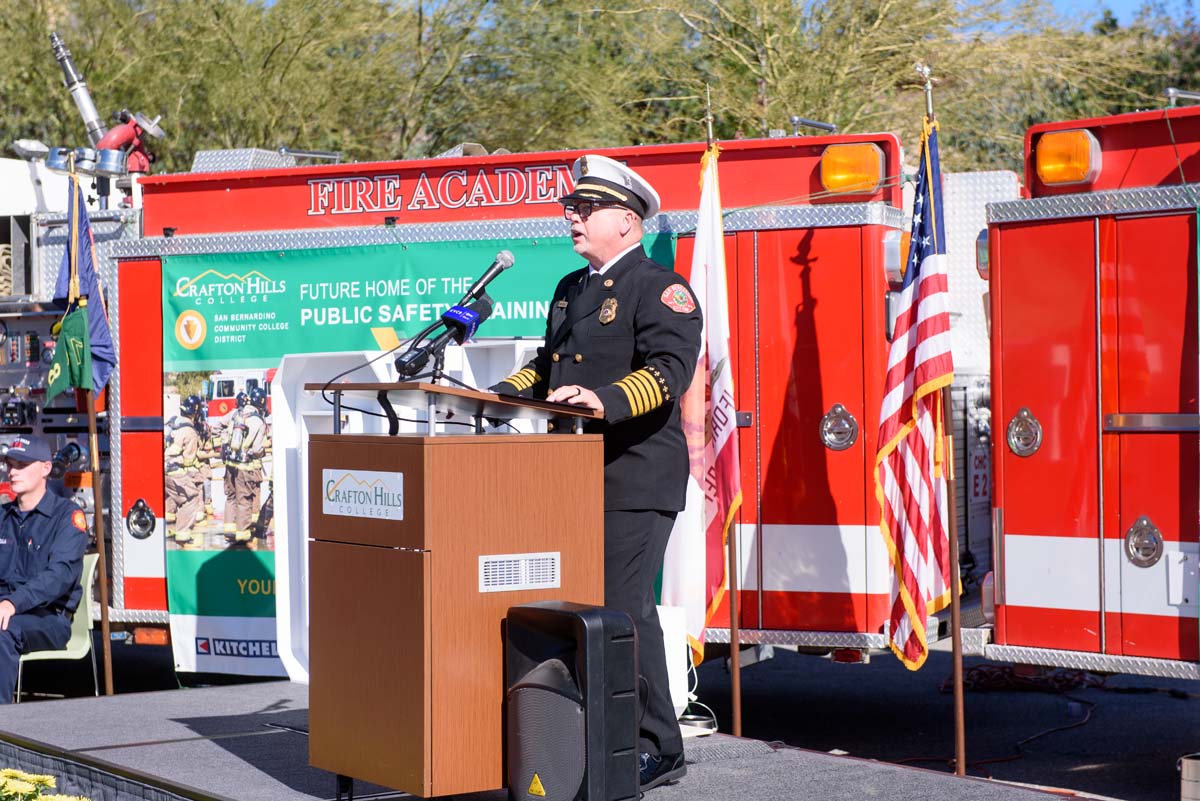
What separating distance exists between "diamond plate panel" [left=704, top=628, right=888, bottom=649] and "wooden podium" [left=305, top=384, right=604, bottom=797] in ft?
7.28

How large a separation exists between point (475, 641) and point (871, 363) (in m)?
2.63

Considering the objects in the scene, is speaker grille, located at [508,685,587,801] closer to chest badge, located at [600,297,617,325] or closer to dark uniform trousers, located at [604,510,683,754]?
dark uniform trousers, located at [604,510,683,754]

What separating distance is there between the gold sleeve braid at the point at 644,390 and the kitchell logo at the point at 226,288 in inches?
129

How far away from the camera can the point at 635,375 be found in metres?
4.22

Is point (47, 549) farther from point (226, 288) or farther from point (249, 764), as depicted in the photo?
point (249, 764)

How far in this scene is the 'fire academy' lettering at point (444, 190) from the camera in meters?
6.69

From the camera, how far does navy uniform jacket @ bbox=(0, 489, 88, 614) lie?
6.89 meters

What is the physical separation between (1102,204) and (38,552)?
4680 mm

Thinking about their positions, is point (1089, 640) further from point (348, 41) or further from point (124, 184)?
point (348, 41)

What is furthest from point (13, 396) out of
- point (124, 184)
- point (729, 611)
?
point (729, 611)

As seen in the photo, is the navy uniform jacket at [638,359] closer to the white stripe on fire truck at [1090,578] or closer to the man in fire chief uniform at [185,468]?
the white stripe on fire truck at [1090,578]

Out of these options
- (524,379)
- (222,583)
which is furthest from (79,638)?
(524,379)

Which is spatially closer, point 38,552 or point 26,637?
point 26,637

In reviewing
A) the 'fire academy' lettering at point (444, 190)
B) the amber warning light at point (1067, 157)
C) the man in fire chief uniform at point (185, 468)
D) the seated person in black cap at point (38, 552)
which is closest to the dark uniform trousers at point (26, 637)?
the seated person in black cap at point (38, 552)
